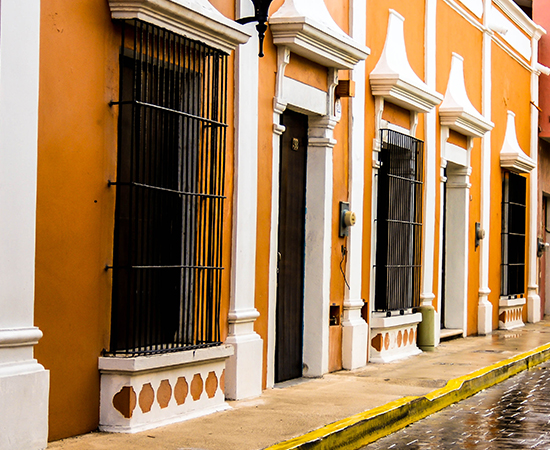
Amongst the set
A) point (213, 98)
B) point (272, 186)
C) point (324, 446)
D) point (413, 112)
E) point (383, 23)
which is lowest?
point (324, 446)

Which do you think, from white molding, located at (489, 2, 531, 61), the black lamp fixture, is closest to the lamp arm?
the black lamp fixture

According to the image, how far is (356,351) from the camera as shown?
10367 mm

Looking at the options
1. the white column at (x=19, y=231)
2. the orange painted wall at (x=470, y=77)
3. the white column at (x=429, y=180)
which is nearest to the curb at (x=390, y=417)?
the white column at (x=19, y=231)

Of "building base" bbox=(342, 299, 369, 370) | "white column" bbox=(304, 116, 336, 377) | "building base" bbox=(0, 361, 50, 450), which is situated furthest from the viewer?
"building base" bbox=(342, 299, 369, 370)

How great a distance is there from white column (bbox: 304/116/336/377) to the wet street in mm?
1559

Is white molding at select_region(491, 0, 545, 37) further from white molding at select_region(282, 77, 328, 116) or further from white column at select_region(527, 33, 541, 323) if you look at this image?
white molding at select_region(282, 77, 328, 116)

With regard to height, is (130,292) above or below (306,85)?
below

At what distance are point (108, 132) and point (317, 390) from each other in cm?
351

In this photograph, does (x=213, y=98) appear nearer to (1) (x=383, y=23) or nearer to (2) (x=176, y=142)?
(2) (x=176, y=142)

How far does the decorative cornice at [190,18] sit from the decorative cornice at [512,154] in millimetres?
10346

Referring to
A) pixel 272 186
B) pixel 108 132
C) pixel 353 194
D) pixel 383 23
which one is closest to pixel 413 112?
pixel 383 23

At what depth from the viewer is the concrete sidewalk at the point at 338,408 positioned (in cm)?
602

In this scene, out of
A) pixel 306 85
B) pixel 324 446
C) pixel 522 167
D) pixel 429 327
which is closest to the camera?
pixel 324 446

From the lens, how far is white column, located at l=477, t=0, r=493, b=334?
1581cm
